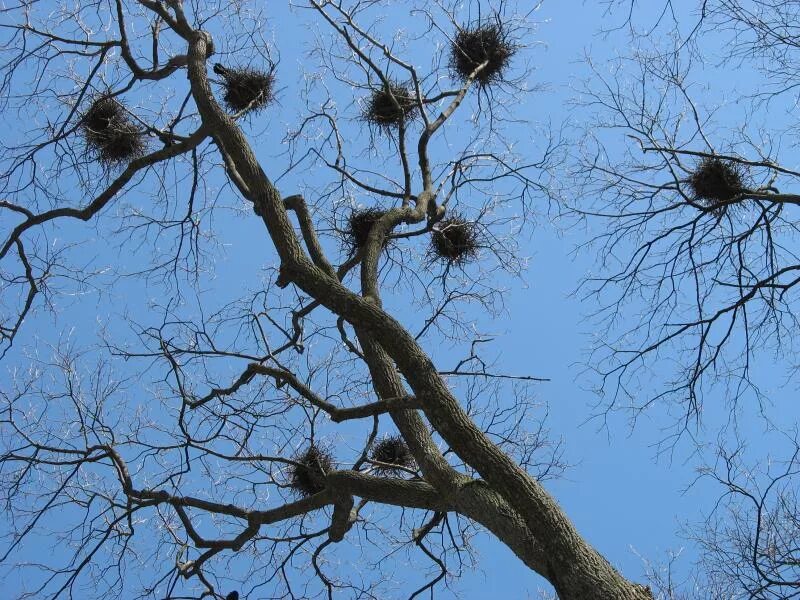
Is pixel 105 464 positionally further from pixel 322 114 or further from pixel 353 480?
pixel 322 114

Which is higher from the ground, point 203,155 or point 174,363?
point 203,155

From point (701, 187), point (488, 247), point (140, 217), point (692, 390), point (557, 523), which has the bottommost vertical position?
point (557, 523)

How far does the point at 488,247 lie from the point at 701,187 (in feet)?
4.59

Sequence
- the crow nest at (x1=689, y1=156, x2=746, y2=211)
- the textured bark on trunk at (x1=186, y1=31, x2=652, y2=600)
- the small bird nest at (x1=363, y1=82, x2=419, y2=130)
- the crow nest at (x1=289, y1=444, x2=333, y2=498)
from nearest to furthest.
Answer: the textured bark on trunk at (x1=186, y1=31, x2=652, y2=600)
the crow nest at (x1=689, y1=156, x2=746, y2=211)
the crow nest at (x1=289, y1=444, x2=333, y2=498)
the small bird nest at (x1=363, y1=82, x2=419, y2=130)

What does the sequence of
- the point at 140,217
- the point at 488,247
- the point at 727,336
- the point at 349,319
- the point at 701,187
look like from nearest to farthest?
1. the point at 349,319
2. the point at 727,336
3. the point at 701,187
4. the point at 140,217
5. the point at 488,247

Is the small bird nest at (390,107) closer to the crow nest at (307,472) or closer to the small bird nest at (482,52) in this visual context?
the small bird nest at (482,52)

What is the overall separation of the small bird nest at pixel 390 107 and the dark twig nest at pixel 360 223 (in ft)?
2.38

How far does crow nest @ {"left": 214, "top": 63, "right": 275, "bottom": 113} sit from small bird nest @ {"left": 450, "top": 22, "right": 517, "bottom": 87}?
1.34m

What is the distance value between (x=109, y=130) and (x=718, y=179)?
12.1 ft

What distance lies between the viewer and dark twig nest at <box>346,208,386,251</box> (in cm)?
544

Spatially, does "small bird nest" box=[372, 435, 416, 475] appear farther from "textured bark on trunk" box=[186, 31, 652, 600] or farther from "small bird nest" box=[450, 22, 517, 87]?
"small bird nest" box=[450, 22, 517, 87]

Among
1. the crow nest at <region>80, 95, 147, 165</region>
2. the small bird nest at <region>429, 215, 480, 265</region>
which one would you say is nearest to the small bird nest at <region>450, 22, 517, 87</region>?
the small bird nest at <region>429, 215, 480, 265</region>

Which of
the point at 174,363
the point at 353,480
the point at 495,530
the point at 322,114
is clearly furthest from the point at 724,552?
the point at 322,114

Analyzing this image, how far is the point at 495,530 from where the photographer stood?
3477 millimetres
